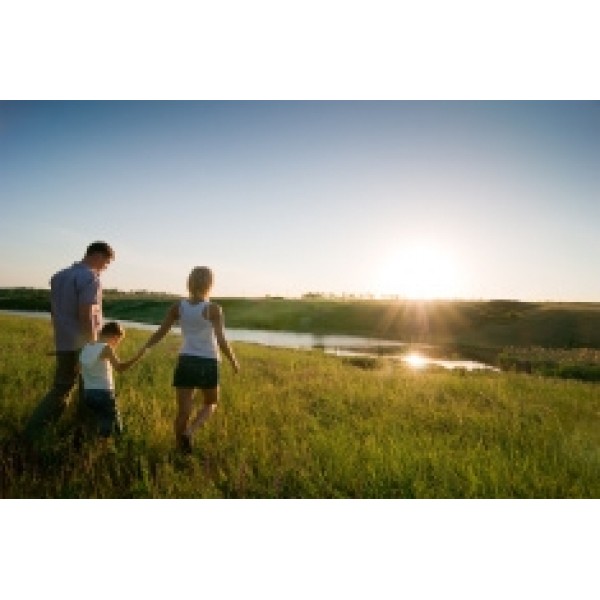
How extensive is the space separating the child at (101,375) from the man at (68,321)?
154mm

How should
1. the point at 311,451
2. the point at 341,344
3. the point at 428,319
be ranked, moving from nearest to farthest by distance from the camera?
the point at 311,451 < the point at 341,344 < the point at 428,319

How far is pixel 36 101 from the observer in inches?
249

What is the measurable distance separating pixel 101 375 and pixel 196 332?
1015 millimetres

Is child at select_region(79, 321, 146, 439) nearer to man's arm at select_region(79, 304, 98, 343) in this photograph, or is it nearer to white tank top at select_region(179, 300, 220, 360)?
man's arm at select_region(79, 304, 98, 343)

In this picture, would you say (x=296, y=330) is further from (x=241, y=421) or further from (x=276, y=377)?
(x=241, y=421)

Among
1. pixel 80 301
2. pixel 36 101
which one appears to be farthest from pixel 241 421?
pixel 36 101

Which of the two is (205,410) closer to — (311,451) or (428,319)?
(311,451)

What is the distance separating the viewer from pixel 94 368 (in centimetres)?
532

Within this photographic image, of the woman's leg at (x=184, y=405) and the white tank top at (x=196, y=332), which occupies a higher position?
the white tank top at (x=196, y=332)

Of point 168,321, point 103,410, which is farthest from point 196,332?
point 103,410

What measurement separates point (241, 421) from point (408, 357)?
17813 millimetres

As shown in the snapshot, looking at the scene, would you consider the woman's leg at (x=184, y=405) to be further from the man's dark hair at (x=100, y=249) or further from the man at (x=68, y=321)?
the man's dark hair at (x=100, y=249)

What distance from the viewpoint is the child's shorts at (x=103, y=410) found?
17.5 feet

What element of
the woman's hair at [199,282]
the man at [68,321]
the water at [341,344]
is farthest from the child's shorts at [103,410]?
the water at [341,344]
